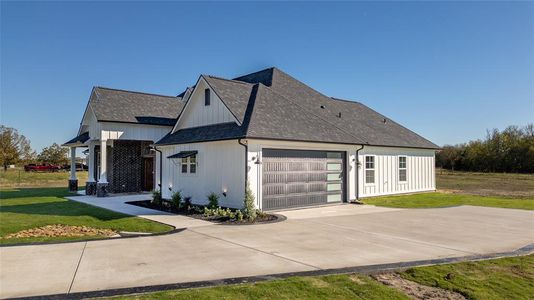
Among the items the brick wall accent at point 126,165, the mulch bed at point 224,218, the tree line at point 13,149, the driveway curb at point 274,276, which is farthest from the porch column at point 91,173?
the tree line at point 13,149

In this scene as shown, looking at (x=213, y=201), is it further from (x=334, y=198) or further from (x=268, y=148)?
(x=334, y=198)

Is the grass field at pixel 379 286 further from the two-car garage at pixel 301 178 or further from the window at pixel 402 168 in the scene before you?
the window at pixel 402 168

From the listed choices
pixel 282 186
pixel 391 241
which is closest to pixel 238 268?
pixel 391 241

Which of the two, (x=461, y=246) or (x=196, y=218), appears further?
(x=196, y=218)

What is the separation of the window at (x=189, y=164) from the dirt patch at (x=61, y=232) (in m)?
5.76

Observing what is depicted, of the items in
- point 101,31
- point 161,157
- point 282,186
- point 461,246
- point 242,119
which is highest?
point 101,31

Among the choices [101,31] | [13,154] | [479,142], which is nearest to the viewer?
[101,31]

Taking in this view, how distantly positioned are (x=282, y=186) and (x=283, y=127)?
2.33 meters

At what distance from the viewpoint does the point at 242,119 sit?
1425cm

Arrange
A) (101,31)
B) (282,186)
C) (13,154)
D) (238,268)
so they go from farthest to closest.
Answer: (13,154)
(101,31)
(282,186)
(238,268)

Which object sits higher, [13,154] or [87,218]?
[13,154]

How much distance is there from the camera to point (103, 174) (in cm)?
2050

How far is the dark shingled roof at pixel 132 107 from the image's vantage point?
2104cm

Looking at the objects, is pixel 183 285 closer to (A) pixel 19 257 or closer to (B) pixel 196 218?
(A) pixel 19 257
